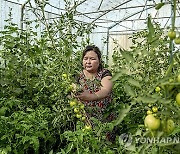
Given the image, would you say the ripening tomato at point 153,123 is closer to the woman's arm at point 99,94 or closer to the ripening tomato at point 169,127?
the ripening tomato at point 169,127

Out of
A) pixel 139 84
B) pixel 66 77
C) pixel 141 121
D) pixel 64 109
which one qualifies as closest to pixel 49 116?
pixel 64 109

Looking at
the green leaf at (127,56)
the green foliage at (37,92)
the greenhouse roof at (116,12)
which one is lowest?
the green foliage at (37,92)

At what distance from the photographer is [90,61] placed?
231 centimetres

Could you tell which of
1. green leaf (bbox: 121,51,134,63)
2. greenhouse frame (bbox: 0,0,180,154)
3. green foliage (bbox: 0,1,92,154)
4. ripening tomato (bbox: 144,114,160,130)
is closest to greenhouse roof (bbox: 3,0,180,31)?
green foliage (bbox: 0,1,92,154)

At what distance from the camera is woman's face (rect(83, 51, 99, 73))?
90.8 inches

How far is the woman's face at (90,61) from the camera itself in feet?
7.57

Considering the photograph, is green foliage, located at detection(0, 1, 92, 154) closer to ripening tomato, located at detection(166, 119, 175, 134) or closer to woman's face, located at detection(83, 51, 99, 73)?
woman's face, located at detection(83, 51, 99, 73)

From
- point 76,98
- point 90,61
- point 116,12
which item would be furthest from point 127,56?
point 116,12

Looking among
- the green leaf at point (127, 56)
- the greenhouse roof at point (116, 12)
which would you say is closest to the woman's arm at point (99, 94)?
the green leaf at point (127, 56)

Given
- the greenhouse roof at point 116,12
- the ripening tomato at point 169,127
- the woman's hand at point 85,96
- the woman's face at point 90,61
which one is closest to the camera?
the ripening tomato at point 169,127

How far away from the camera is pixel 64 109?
5.47 feet

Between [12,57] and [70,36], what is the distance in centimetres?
68

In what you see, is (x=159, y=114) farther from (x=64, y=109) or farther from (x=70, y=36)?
(x=70, y=36)

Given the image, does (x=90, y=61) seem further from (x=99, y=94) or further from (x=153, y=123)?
(x=153, y=123)
